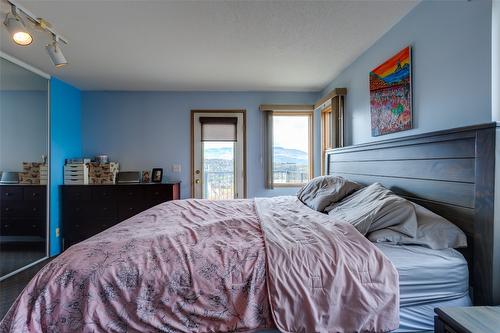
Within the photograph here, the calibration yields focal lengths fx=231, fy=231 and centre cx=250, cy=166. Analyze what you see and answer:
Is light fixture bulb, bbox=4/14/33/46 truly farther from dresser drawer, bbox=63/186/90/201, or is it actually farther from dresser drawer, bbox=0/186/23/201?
dresser drawer, bbox=63/186/90/201

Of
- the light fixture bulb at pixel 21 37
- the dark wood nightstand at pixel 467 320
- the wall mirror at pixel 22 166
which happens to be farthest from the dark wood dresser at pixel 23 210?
the dark wood nightstand at pixel 467 320

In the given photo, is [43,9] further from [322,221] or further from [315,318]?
[315,318]

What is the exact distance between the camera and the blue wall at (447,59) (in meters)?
1.25

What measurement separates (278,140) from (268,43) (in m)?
1.77

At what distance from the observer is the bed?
3.02 ft

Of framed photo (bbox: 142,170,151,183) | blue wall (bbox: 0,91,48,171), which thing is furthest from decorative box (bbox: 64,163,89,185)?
framed photo (bbox: 142,170,151,183)

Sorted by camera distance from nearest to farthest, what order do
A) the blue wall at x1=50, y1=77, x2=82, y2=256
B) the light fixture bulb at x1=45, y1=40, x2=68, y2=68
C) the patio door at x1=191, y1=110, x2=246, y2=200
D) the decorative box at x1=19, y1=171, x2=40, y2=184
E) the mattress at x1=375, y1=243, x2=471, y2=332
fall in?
the mattress at x1=375, y1=243, x2=471, y2=332 < the light fixture bulb at x1=45, y1=40, x2=68, y2=68 < the decorative box at x1=19, y1=171, x2=40, y2=184 < the blue wall at x1=50, y1=77, x2=82, y2=256 < the patio door at x1=191, y1=110, x2=246, y2=200

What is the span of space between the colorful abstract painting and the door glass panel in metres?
2.23

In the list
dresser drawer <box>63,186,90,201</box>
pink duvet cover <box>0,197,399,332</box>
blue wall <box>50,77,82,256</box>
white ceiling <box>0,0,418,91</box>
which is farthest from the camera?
dresser drawer <box>63,186,90,201</box>

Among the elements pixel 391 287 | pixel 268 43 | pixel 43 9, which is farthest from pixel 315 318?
pixel 43 9

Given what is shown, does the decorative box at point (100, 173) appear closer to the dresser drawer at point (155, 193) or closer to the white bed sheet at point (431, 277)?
the dresser drawer at point (155, 193)

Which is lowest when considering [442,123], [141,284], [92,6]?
[141,284]

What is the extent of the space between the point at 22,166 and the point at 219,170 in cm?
243

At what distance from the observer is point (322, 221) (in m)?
1.54
